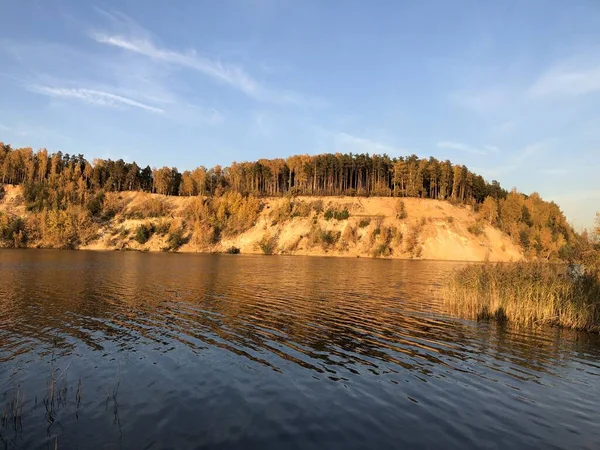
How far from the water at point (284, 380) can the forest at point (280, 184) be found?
111301 mm

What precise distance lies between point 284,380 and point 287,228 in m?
117

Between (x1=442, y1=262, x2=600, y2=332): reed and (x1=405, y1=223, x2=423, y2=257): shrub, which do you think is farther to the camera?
(x1=405, y1=223, x2=423, y2=257): shrub

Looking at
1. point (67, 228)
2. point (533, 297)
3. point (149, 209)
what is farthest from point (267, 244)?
point (533, 297)

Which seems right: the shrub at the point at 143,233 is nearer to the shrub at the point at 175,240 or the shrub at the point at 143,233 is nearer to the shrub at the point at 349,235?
the shrub at the point at 175,240

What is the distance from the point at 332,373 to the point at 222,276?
38003 millimetres

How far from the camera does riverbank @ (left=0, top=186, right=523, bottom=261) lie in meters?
120

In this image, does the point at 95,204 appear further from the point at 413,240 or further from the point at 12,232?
the point at 413,240

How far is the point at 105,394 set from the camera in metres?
13.0

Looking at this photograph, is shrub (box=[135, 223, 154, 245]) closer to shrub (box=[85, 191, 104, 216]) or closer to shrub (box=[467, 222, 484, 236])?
shrub (box=[85, 191, 104, 216])

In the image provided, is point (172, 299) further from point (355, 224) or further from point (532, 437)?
point (355, 224)

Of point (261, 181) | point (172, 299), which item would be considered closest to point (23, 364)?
point (172, 299)

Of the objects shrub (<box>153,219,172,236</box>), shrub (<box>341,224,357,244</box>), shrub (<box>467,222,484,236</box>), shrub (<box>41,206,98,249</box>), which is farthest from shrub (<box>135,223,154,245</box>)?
shrub (<box>467,222,484,236</box>)

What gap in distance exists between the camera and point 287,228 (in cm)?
13188

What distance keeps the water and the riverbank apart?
94.5 meters
